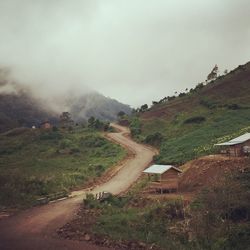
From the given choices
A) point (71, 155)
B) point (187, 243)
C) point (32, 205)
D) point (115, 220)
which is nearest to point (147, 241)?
point (187, 243)

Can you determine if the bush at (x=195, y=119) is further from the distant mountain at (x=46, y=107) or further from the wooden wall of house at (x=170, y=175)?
the distant mountain at (x=46, y=107)

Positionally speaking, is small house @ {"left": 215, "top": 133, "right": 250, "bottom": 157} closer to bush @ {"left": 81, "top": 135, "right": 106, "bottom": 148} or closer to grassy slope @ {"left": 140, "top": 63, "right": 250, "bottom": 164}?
grassy slope @ {"left": 140, "top": 63, "right": 250, "bottom": 164}

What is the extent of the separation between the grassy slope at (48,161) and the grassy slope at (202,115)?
8.97m

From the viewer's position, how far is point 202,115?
68688 mm

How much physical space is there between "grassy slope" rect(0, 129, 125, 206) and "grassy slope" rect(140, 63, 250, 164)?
8972 millimetres

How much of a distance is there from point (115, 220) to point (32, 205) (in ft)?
32.4

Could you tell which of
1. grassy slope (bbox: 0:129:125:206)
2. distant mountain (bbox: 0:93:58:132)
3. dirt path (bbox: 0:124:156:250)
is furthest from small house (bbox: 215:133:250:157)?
distant mountain (bbox: 0:93:58:132)

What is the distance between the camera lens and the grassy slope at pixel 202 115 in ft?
159

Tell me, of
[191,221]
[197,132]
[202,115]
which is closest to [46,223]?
[191,221]

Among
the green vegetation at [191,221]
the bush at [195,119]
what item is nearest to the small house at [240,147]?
the green vegetation at [191,221]

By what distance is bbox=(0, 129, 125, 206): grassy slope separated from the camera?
3553 centimetres

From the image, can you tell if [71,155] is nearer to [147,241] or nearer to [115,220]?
[115,220]

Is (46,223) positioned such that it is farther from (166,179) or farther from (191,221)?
(166,179)

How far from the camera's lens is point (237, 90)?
274 ft
